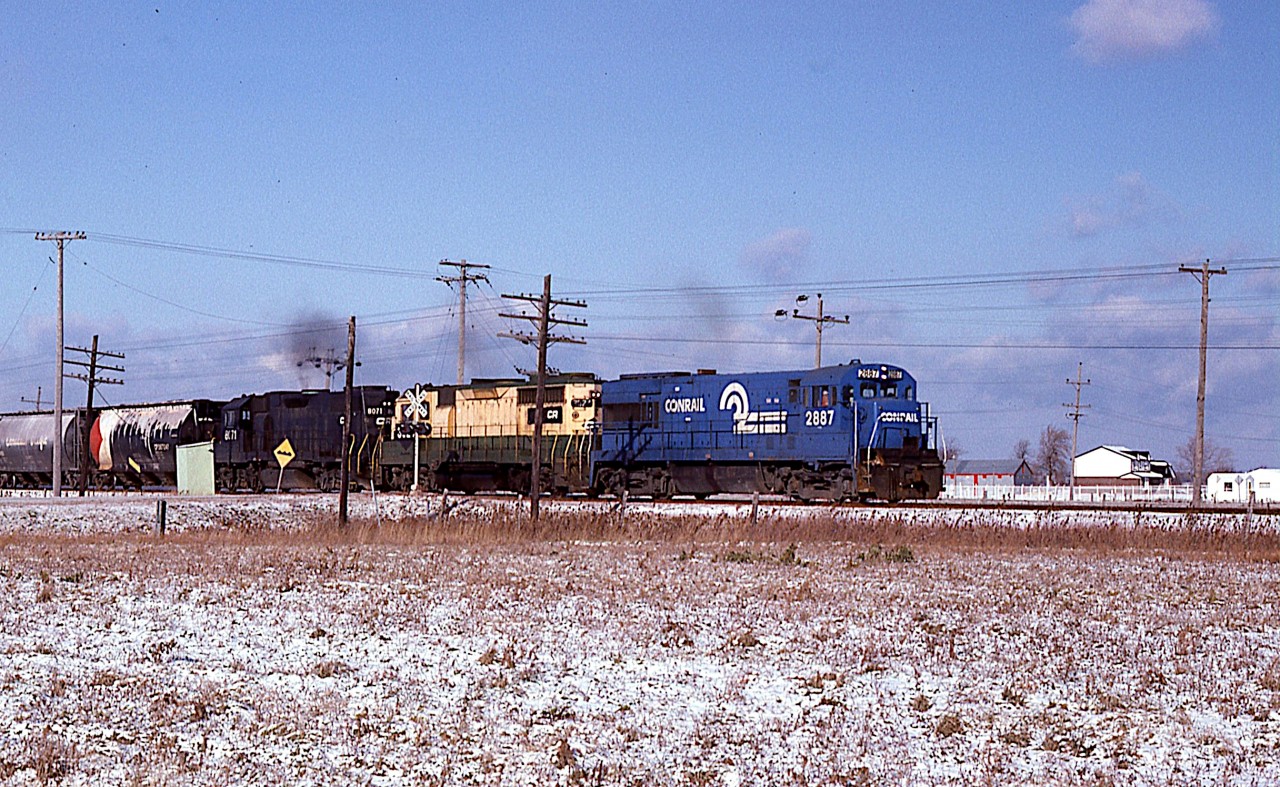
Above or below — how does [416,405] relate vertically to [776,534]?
above

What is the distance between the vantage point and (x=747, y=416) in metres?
37.8

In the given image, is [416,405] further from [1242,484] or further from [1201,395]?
[1242,484]

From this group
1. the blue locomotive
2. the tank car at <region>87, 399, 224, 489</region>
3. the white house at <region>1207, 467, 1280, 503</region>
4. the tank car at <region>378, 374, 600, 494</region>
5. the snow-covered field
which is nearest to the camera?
the snow-covered field

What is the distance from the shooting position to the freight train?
35.9 meters

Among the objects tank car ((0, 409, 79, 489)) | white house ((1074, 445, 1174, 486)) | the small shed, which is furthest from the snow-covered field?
white house ((1074, 445, 1174, 486))

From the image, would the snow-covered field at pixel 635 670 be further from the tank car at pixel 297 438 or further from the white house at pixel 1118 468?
the white house at pixel 1118 468

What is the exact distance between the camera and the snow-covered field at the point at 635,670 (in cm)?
827

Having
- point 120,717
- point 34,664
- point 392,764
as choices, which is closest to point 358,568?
point 34,664

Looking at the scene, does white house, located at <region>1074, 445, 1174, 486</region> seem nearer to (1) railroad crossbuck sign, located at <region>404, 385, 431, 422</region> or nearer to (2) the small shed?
(2) the small shed

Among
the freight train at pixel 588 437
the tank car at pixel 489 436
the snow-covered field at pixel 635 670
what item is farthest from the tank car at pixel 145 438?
the snow-covered field at pixel 635 670

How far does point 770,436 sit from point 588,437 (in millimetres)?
6931

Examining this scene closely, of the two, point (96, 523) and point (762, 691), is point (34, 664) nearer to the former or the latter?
point (762, 691)

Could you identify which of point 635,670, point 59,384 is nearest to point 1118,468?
point 59,384

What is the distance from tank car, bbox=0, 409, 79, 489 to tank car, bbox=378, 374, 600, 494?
2032 centimetres
